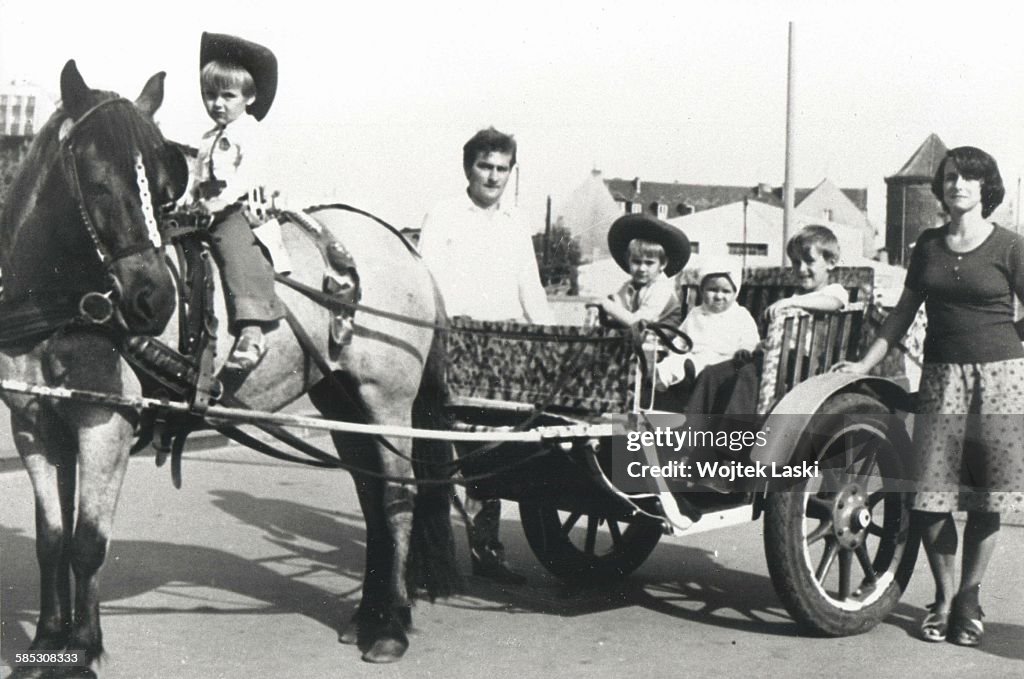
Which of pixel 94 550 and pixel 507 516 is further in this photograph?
pixel 507 516

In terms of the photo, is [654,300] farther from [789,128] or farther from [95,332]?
[789,128]

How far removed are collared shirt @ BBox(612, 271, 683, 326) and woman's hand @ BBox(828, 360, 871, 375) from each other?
2.48 feet

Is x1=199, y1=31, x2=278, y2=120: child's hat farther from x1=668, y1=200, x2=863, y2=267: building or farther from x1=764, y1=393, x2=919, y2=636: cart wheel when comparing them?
x1=668, y1=200, x2=863, y2=267: building

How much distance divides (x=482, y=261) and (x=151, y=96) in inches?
67.7

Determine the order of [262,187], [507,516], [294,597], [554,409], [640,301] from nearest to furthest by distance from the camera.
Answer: [262,187] < [554,409] < [640,301] < [294,597] < [507,516]

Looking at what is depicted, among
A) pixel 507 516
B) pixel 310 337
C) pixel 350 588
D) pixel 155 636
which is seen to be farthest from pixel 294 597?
pixel 507 516

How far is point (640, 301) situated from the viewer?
5246 mm

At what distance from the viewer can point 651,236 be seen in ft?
17.1

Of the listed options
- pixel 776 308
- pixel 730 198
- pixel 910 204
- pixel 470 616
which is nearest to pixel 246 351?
pixel 470 616

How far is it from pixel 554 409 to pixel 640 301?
2.27 ft

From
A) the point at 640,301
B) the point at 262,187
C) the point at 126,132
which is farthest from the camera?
the point at 640,301

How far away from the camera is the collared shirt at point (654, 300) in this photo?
517 centimetres

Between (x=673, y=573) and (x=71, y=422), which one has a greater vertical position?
(x=71, y=422)

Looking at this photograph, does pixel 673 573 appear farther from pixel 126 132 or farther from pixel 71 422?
pixel 126 132
